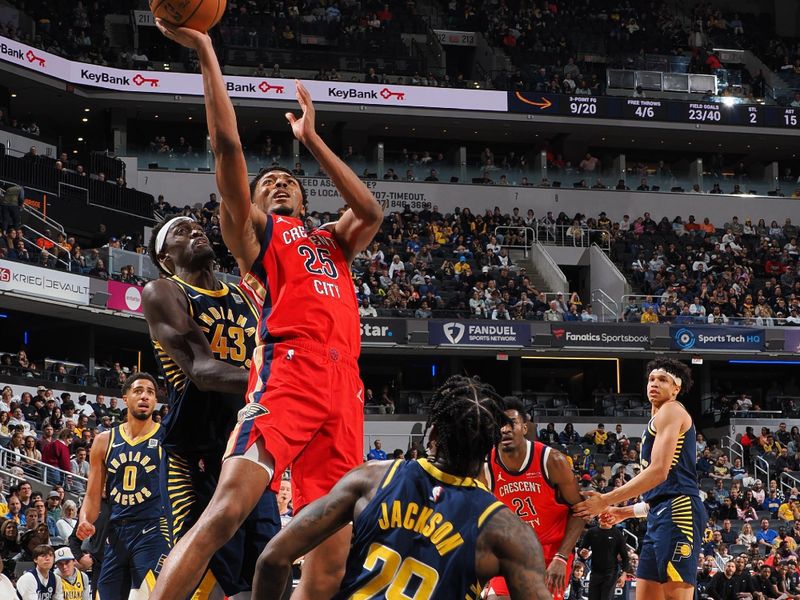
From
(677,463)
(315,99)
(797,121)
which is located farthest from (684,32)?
(677,463)

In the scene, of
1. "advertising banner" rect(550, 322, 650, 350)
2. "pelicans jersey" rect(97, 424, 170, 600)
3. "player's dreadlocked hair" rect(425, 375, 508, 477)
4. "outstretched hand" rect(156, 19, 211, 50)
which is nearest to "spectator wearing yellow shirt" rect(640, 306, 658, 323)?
"advertising banner" rect(550, 322, 650, 350)

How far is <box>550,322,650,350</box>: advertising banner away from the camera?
3381cm

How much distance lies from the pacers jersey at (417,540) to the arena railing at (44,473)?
49.6ft

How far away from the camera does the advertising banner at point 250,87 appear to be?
120 ft

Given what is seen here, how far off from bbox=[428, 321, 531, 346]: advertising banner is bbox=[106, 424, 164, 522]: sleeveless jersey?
24.9 meters

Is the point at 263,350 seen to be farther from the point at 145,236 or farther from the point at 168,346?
the point at 145,236

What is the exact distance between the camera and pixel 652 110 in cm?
4138

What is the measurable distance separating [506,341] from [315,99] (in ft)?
35.8

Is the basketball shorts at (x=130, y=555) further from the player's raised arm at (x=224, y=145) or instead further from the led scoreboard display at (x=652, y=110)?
the led scoreboard display at (x=652, y=110)

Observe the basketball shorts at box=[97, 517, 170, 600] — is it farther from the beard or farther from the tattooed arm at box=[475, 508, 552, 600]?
the tattooed arm at box=[475, 508, 552, 600]

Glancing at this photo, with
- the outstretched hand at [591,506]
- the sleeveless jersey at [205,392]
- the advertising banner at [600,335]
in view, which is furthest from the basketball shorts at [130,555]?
the advertising banner at [600,335]

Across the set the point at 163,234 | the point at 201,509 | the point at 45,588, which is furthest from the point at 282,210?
the point at 45,588

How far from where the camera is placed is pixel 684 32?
4578 centimetres

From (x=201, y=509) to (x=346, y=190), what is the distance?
1.73 m
